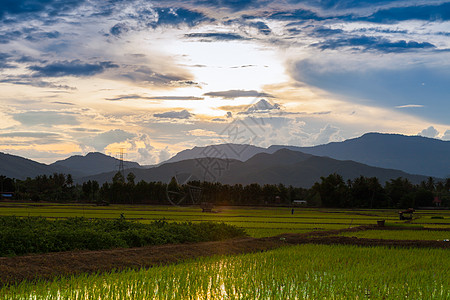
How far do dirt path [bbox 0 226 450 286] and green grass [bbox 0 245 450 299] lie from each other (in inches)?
39.2

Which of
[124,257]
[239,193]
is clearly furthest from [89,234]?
[239,193]

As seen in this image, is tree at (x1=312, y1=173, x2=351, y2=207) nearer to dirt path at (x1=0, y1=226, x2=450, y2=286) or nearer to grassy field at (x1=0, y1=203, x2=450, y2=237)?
grassy field at (x1=0, y1=203, x2=450, y2=237)

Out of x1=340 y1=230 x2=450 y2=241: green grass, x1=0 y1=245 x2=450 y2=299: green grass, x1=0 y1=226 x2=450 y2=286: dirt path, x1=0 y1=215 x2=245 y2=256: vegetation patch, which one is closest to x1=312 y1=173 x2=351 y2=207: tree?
x1=340 y1=230 x2=450 y2=241: green grass

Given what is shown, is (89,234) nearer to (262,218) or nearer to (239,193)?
(262,218)

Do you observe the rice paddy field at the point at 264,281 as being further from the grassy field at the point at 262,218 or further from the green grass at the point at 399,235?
the grassy field at the point at 262,218

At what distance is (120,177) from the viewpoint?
183 metres

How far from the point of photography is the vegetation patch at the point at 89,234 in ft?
61.6

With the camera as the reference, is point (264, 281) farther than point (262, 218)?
No

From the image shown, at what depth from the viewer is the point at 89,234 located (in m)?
21.1

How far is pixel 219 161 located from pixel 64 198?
8067cm

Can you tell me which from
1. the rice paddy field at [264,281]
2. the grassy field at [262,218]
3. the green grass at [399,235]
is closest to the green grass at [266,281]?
the rice paddy field at [264,281]

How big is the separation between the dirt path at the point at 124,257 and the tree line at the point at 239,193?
3349 inches

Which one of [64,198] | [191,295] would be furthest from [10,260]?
[64,198]

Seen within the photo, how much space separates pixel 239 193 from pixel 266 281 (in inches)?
4931
